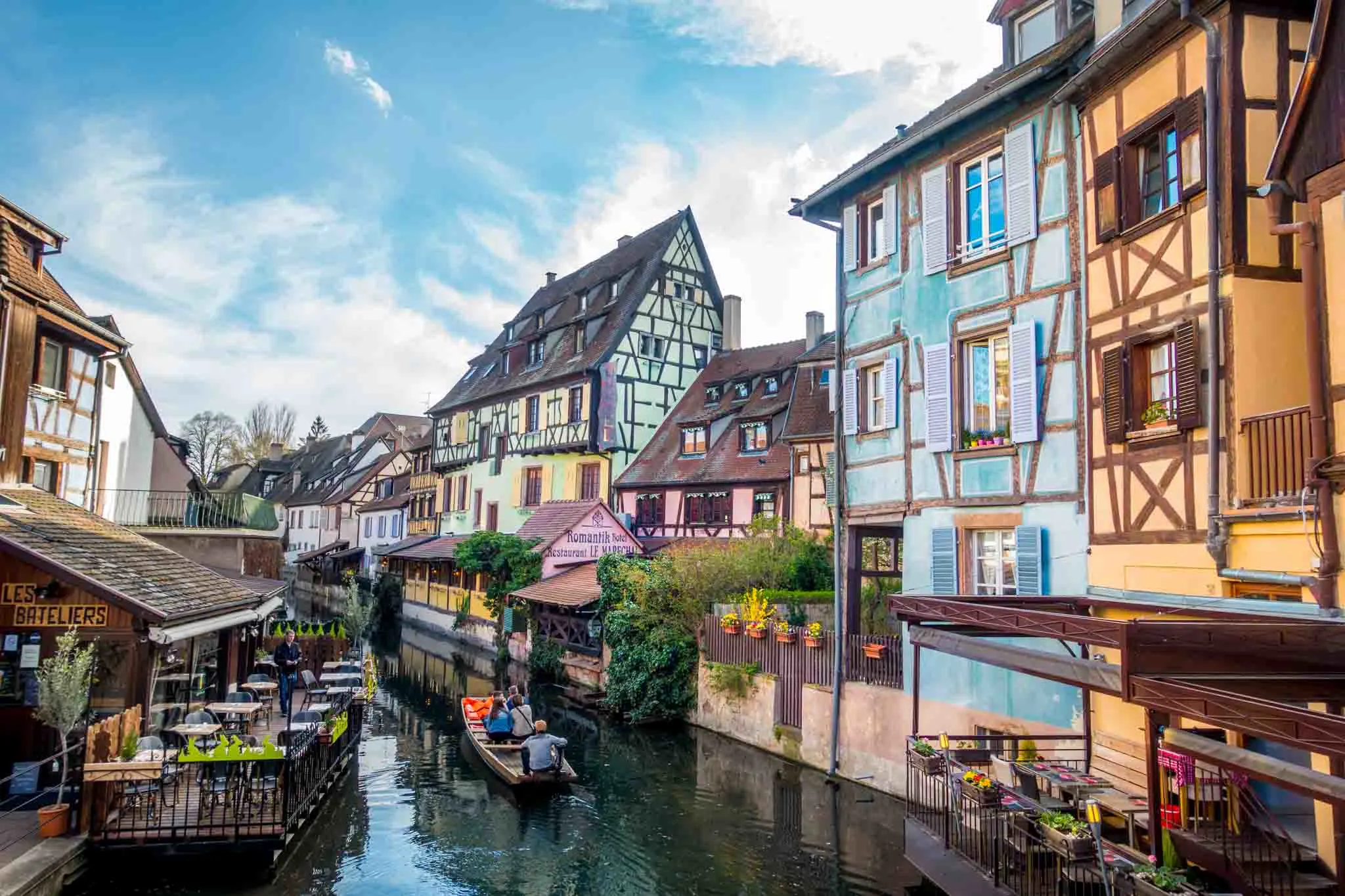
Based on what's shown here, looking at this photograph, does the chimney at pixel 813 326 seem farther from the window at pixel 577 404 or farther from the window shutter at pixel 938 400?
the window shutter at pixel 938 400

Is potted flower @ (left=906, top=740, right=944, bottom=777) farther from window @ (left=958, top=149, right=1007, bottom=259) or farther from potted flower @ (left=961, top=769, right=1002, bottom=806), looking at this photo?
window @ (left=958, top=149, right=1007, bottom=259)

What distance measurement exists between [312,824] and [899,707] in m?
9.14

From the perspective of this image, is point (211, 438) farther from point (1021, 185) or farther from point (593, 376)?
point (1021, 185)

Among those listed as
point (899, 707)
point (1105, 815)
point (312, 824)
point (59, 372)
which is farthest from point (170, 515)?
point (1105, 815)

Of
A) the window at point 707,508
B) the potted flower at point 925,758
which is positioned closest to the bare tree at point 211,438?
the window at point 707,508

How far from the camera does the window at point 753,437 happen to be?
96.9 feet

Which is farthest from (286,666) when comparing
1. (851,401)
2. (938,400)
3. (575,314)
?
(575,314)

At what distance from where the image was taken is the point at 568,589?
1041 inches

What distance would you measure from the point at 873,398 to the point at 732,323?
22561 millimetres

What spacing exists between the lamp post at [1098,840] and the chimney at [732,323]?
30986 mm

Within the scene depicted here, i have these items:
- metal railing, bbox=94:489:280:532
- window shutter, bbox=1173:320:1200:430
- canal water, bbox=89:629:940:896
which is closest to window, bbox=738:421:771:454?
canal water, bbox=89:629:940:896

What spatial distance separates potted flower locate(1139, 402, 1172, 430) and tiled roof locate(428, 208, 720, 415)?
82.5 feet

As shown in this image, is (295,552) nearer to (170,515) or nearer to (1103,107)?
(170,515)

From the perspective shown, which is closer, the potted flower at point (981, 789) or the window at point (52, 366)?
the potted flower at point (981, 789)
